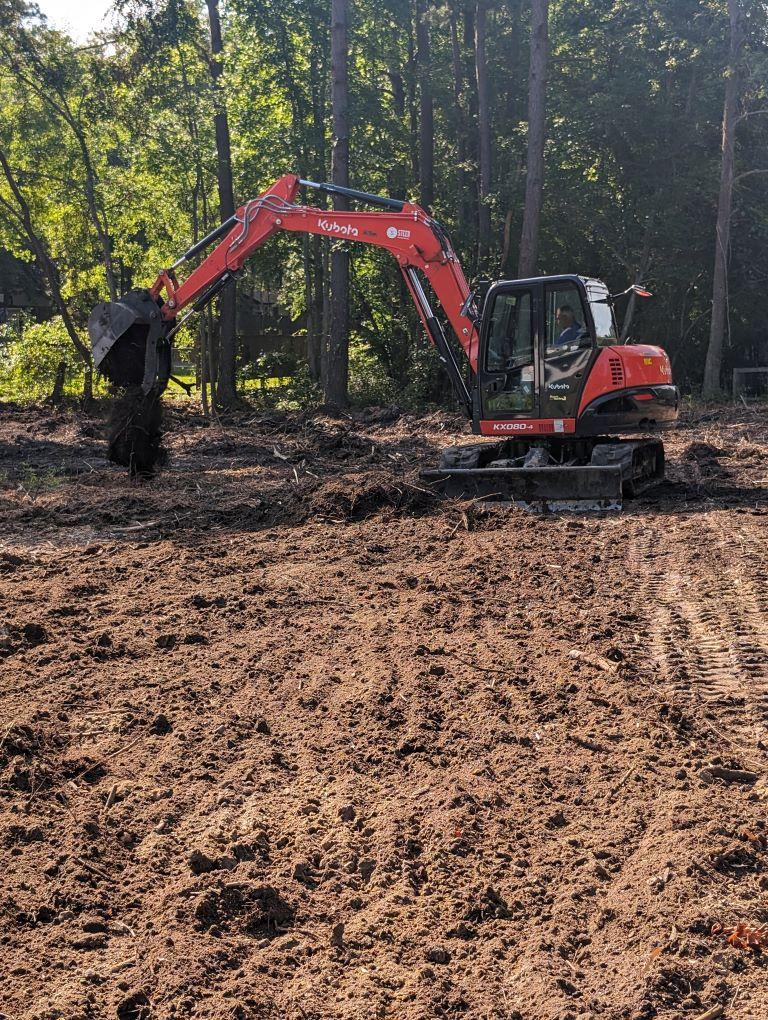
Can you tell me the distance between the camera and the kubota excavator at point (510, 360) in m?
11.2

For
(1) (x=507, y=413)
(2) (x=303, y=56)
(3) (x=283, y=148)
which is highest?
(2) (x=303, y=56)

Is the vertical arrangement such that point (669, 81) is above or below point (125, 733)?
above

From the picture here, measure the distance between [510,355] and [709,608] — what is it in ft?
17.2

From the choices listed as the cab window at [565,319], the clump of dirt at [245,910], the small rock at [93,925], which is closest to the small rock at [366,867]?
the clump of dirt at [245,910]

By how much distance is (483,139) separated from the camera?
2702 cm

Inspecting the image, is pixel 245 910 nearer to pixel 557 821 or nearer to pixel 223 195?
pixel 557 821

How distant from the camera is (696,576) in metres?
8.02

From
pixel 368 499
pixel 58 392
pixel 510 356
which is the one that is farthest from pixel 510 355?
pixel 58 392

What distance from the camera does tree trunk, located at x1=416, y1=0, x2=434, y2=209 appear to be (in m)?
28.3

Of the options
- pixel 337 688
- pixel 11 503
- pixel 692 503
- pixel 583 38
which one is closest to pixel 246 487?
pixel 11 503

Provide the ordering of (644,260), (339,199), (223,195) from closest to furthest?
(339,199)
(223,195)
(644,260)

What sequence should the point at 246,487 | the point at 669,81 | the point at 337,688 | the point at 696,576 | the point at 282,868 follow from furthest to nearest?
the point at 669,81 < the point at 246,487 < the point at 696,576 < the point at 337,688 < the point at 282,868

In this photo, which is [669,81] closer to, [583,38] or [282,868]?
[583,38]

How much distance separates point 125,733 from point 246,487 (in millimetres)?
8277
